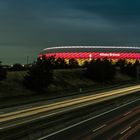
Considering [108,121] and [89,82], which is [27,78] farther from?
[108,121]

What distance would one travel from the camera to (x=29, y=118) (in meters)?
40.4

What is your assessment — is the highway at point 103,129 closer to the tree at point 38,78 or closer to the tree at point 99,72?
the tree at point 38,78

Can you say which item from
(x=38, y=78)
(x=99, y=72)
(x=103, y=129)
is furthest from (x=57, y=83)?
(x=103, y=129)

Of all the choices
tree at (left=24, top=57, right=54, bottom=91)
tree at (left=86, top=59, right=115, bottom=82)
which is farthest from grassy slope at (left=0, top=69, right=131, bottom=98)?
tree at (left=86, top=59, right=115, bottom=82)

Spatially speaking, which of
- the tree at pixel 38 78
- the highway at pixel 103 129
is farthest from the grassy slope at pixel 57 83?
the highway at pixel 103 129

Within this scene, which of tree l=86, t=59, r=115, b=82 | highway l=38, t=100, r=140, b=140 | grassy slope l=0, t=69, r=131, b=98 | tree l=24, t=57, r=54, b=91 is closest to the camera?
highway l=38, t=100, r=140, b=140

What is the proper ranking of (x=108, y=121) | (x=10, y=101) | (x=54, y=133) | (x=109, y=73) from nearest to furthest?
(x=54, y=133), (x=108, y=121), (x=10, y=101), (x=109, y=73)

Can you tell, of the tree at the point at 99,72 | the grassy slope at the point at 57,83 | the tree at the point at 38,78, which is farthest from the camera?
the tree at the point at 99,72

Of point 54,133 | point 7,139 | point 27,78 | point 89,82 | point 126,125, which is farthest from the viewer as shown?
point 89,82

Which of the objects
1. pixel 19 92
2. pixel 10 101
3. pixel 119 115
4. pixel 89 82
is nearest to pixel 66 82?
pixel 89 82

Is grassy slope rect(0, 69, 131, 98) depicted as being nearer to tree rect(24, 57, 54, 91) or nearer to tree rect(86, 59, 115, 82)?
tree rect(24, 57, 54, 91)

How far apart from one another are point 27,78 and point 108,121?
129 ft

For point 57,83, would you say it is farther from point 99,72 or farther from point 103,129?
point 103,129

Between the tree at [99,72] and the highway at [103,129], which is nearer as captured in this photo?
the highway at [103,129]
